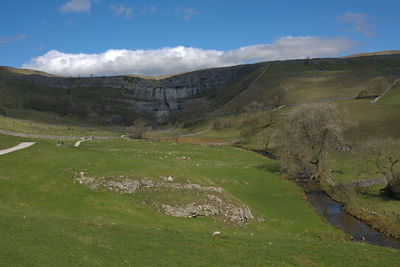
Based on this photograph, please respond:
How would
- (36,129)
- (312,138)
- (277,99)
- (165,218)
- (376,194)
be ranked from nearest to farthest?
1. (165,218)
2. (376,194)
3. (312,138)
4. (36,129)
5. (277,99)

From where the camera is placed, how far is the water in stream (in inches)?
1254

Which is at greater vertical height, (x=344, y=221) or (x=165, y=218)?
(x=165, y=218)

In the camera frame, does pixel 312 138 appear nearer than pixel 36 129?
Yes

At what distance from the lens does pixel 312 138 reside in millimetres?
55844

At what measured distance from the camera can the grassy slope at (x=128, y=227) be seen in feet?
55.7

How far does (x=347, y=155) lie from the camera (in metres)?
67.4

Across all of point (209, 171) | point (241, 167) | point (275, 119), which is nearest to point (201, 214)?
point (209, 171)

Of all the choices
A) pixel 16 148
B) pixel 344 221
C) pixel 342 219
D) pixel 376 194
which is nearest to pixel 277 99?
pixel 376 194

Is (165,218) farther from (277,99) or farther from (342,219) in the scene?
(277,99)

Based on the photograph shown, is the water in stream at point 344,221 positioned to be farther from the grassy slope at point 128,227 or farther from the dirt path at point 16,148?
the dirt path at point 16,148

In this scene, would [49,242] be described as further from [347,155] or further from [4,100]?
[4,100]

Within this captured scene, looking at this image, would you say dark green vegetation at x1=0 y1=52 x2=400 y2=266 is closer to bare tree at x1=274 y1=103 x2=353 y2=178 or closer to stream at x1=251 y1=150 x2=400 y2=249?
stream at x1=251 y1=150 x2=400 y2=249

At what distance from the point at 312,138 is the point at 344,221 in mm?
21287

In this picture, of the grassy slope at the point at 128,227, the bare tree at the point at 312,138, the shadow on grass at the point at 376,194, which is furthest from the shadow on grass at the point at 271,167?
the shadow on grass at the point at 376,194
